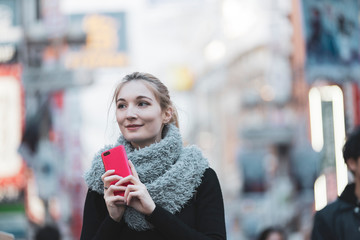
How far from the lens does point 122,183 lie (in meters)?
2.13

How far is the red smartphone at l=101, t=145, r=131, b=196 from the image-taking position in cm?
214

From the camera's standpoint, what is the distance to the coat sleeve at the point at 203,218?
214 cm

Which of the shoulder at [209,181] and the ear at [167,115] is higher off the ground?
the ear at [167,115]

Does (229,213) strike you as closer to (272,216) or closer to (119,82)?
(272,216)

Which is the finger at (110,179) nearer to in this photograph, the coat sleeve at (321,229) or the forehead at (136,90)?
the forehead at (136,90)

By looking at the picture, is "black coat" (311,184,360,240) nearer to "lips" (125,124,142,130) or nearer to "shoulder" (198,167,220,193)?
"shoulder" (198,167,220,193)

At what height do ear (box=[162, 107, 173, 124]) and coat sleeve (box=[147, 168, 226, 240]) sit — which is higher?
ear (box=[162, 107, 173, 124])

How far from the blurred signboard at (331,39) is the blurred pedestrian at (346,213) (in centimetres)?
565

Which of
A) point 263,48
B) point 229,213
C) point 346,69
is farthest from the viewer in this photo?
point 263,48

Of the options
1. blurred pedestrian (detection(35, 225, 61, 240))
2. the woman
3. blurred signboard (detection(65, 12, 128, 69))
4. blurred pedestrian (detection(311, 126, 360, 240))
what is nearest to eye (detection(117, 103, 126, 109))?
the woman

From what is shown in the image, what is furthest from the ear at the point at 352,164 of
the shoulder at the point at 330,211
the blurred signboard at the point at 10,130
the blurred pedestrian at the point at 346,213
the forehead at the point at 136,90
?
the blurred signboard at the point at 10,130

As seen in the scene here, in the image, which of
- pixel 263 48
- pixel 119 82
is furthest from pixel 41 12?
pixel 263 48

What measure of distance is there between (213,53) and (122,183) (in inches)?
1961

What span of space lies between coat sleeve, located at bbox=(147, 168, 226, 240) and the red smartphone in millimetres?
163
